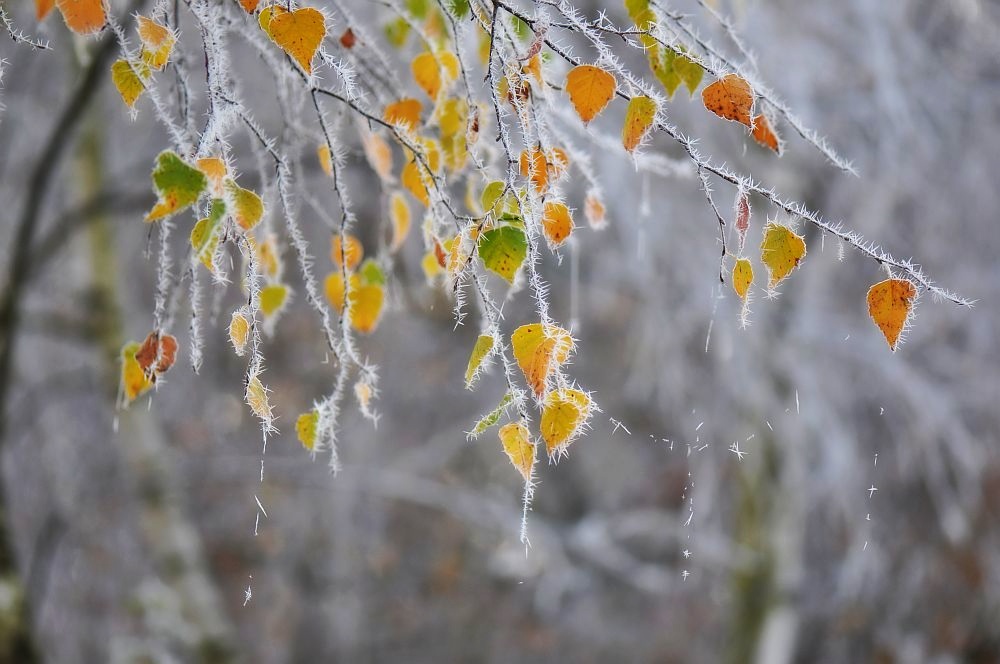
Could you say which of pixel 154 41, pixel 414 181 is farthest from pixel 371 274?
pixel 154 41

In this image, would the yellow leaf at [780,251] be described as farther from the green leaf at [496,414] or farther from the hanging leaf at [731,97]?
the green leaf at [496,414]

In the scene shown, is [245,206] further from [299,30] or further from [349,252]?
[349,252]

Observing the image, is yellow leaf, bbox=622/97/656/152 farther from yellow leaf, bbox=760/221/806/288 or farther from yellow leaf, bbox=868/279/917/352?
yellow leaf, bbox=868/279/917/352

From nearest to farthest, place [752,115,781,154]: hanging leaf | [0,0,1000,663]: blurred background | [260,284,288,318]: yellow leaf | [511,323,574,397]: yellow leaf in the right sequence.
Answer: [511,323,574,397]: yellow leaf
[752,115,781,154]: hanging leaf
[260,284,288,318]: yellow leaf
[0,0,1000,663]: blurred background

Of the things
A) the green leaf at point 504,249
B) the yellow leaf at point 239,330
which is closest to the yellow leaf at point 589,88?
the green leaf at point 504,249

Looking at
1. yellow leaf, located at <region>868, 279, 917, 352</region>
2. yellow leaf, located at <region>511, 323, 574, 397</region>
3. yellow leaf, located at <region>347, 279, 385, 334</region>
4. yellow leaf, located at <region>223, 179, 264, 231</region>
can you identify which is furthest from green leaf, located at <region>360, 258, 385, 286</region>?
yellow leaf, located at <region>868, 279, 917, 352</region>

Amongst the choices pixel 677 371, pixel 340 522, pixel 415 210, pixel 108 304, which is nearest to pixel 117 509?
pixel 340 522

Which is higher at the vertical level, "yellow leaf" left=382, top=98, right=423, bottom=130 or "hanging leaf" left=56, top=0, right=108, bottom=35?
"hanging leaf" left=56, top=0, right=108, bottom=35
